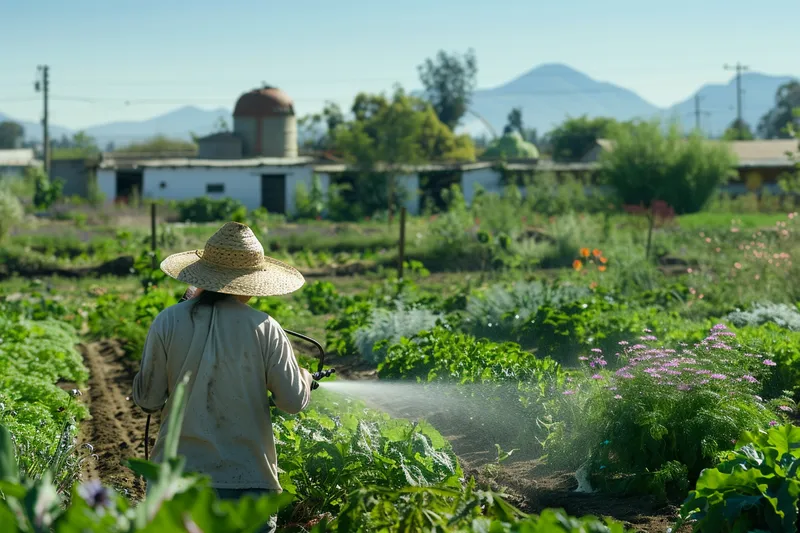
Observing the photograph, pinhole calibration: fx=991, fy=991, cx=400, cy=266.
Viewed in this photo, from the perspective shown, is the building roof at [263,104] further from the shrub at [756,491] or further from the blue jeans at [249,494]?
the shrub at [756,491]

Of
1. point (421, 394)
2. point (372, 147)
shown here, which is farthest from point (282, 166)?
point (421, 394)

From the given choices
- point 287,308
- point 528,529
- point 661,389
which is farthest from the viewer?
point 287,308

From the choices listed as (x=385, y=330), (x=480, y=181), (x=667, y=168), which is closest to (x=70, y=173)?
(x=480, y=181)

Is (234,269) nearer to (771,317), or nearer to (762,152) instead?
(771,317)

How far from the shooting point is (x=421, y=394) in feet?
24.3

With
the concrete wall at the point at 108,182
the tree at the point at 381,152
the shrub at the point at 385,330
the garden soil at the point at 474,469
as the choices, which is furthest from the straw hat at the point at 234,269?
the concrete wall at the point at 108,182

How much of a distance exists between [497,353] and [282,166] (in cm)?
3556

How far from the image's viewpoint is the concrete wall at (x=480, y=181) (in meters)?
44.1

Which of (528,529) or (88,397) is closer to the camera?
(528,529)

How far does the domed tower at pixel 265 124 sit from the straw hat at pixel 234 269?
45.0 m

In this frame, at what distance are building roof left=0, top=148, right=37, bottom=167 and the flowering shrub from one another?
5557cm

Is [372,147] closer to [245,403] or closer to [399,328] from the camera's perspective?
[399,328]

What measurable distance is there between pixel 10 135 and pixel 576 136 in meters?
80.2

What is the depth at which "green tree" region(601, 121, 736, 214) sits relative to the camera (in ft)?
124
